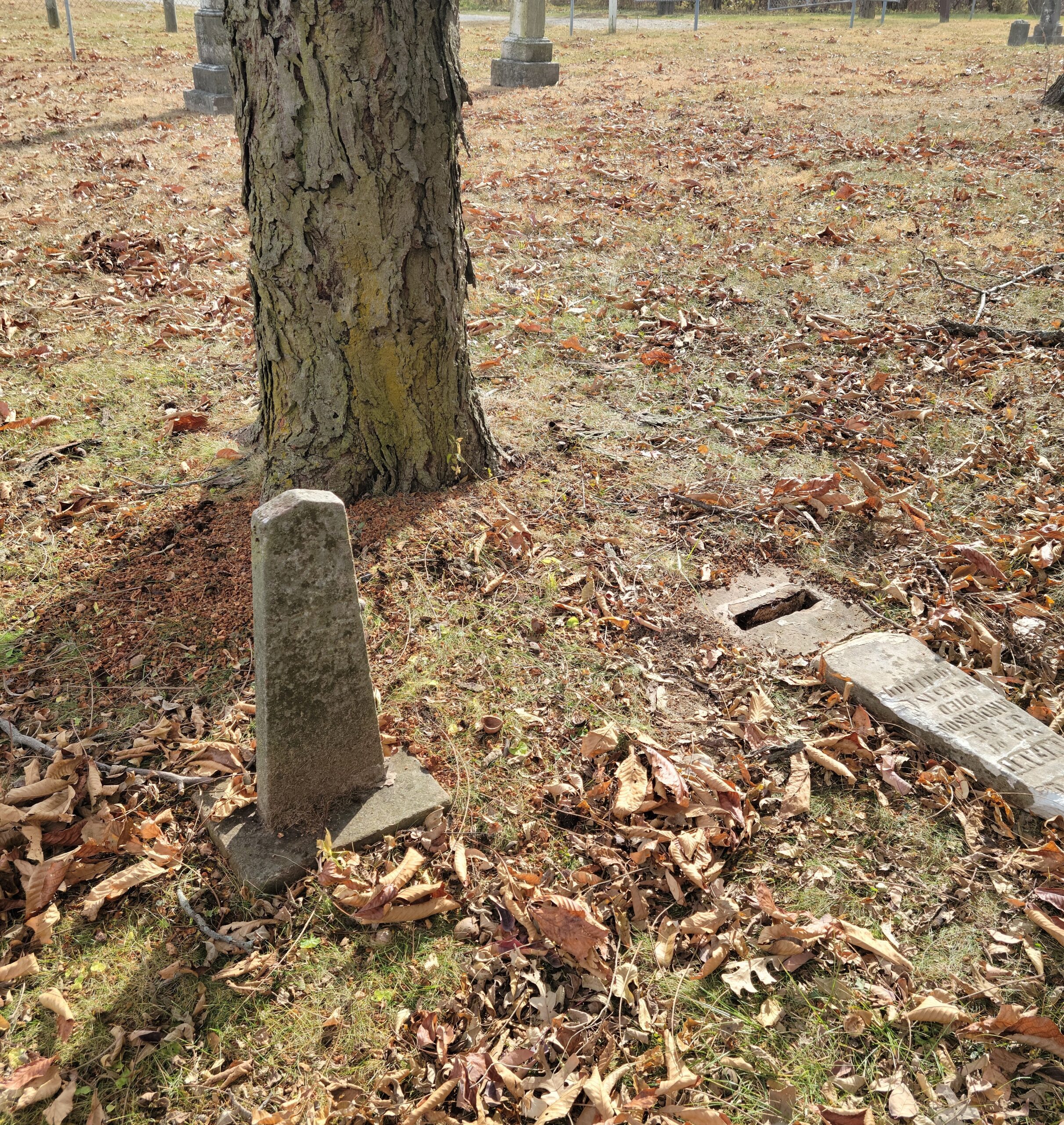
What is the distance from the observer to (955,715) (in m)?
3.28

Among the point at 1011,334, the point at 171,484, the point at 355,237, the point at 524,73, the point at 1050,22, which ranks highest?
the point at 1050,22

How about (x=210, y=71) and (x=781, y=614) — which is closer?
(x=781, y=614)

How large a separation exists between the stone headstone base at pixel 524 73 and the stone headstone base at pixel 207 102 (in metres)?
4.64

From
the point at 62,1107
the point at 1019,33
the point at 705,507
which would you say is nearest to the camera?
the point at 62,1107

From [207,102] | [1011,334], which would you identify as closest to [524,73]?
[207,102]

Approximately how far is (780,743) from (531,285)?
498 centimetres

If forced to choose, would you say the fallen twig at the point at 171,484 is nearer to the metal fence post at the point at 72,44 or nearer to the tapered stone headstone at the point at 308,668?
the tapered stone headstone at the point at 308,668

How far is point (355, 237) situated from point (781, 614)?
102 inches

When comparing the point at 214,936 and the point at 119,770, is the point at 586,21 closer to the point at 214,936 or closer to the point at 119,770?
the point at 119,770

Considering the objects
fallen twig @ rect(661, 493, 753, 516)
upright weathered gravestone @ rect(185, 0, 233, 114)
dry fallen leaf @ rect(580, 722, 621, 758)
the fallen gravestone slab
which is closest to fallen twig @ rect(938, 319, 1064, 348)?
fallen twig @ rect(661, 493, 753, 516)

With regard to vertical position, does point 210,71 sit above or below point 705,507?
above

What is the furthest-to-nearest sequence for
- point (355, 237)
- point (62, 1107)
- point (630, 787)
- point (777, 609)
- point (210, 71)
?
1. point (210, 71)
2. point (777, 609)
3. point (355, 237)
4. point (630, 787)
5. point (62, 1107)

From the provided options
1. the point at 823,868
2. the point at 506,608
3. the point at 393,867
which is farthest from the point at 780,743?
the point at 393,867

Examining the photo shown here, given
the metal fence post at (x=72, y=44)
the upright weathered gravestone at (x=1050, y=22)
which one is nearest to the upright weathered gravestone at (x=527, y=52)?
the metal fence post at (x=72, y=44)
